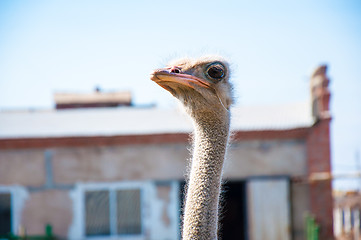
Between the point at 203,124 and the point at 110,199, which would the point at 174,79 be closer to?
the point at 203,124

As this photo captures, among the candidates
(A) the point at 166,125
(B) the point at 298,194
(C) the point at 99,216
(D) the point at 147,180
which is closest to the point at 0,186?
(C) the point at 99,216

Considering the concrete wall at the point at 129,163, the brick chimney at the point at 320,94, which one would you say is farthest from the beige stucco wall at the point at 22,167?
the brick chimney at the point at 320,94

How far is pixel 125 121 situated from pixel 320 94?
4861mm

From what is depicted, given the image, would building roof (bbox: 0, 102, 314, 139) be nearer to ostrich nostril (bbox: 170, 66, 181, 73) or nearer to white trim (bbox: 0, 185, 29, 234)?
white trim (bbox: 0, 185, 29, 234)

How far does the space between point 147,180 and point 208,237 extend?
8.65 m

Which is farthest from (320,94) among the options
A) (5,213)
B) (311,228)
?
(5,213)

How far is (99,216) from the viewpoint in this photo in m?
11.3

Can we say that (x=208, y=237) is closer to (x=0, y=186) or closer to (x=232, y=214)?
(x=0, y=186)

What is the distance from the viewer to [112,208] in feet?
37.1

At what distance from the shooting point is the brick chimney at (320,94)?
11.1 meters

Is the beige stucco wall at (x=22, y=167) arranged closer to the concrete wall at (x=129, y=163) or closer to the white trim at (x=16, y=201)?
the concrete wall at (x=129, y=163)

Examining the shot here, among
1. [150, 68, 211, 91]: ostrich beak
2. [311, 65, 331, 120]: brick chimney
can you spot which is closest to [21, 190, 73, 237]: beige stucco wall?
[311, 65, 331, 120]: brick chimney

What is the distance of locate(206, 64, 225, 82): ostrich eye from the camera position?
2780 millimetres

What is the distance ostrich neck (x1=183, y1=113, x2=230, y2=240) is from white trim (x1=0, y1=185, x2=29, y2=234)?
905 centimetres
